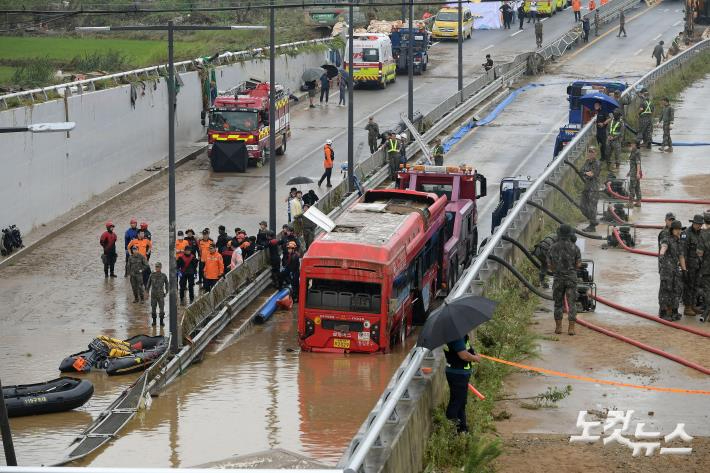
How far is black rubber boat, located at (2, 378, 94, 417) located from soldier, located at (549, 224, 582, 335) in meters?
8.50

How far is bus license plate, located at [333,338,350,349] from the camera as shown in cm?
2678

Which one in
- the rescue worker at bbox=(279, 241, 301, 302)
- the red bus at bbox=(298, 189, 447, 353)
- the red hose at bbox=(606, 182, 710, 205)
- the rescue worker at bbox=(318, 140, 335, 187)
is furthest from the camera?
the rescue worker at bbox=(318, 140, 335, 187)

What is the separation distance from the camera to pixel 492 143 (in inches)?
2133

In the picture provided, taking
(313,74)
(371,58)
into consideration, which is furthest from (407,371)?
(371,58)

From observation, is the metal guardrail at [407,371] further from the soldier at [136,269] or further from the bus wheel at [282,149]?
the bus wheel at [282,149]

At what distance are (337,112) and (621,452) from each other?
48.0 m

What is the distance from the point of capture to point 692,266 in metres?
23.1

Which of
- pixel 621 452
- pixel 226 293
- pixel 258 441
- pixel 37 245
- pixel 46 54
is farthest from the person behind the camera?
pixel 46 54

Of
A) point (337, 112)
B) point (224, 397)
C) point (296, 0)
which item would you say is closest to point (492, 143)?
point (337, 112)

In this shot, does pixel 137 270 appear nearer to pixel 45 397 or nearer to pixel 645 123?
pixel 45 397

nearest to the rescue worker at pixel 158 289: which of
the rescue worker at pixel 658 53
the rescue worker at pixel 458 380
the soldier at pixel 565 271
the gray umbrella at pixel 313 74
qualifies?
the soldier at pixel 565 271

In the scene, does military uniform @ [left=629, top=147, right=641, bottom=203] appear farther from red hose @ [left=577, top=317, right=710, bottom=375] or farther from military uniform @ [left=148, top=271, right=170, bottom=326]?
red hose @ [left=577, top=317, right=710, bottom=375]

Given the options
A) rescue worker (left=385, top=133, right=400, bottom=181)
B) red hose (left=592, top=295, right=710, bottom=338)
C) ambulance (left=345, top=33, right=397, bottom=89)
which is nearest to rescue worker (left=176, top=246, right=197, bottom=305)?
red hose (left=592, top=295, right=710, bottom=338)

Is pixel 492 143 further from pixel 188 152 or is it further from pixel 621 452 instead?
pixel 621 452
